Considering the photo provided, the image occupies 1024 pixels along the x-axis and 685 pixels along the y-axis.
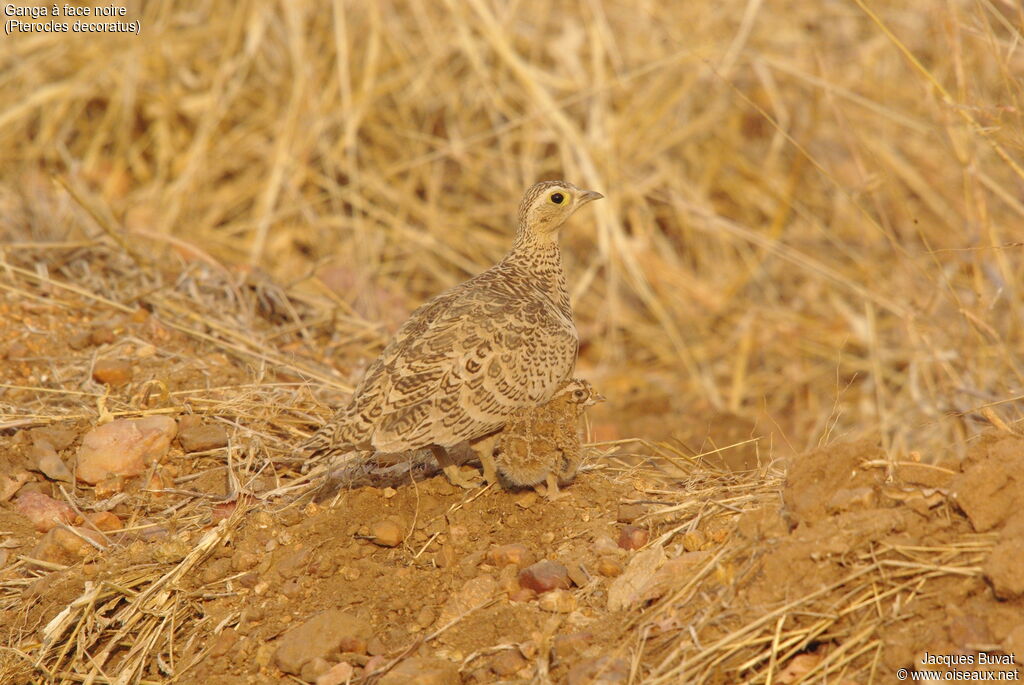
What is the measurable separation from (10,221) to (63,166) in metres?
2.44

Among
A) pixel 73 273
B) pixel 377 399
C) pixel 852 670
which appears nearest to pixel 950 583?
pixel 852 670

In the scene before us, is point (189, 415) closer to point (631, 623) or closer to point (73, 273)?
point (73, 273)

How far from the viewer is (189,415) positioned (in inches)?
195

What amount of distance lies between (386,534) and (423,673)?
0.78m

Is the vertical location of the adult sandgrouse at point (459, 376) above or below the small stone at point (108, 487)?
above

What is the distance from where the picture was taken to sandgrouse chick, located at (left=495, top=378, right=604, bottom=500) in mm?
4164

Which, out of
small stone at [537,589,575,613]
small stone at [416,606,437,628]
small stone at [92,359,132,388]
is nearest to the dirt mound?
small stone at [537,589,575,613]

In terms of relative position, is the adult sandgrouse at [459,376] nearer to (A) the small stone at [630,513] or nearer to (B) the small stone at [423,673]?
(A) the small stone at [630,513]

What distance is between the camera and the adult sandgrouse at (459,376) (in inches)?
161

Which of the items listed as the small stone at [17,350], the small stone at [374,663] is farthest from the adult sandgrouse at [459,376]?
the small stone at [17,350]

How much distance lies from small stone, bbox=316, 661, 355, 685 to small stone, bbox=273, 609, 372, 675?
0.22 ft

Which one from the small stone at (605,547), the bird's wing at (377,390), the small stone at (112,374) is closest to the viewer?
the small stone at (605,547)

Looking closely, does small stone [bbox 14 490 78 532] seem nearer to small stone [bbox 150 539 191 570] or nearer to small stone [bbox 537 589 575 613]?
small stone [bbox 150 539 191 570]

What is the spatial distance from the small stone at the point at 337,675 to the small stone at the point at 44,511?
152cm
